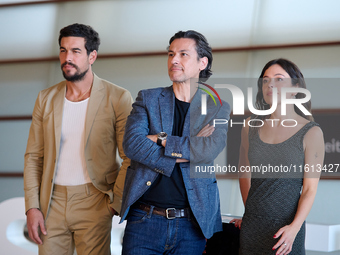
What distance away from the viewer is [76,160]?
6.59 ft

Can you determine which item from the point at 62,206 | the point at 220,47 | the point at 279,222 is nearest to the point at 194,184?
the point at 279,222

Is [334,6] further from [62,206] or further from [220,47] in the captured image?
[62,206]

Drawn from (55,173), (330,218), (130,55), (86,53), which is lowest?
(330,218)

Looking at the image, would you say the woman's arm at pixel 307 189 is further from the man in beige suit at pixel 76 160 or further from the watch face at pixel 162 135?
the man in beige suit at pixel 76 160

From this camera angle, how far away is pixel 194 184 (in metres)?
1.56

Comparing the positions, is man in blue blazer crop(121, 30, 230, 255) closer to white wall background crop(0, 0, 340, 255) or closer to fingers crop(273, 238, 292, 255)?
fingers crop(273, 238, 292, 255)

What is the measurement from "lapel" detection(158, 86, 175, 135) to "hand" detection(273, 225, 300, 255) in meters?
0.59

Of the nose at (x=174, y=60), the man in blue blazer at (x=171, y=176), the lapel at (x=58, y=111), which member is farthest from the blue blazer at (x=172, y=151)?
the lapel at (x=58, y=111)

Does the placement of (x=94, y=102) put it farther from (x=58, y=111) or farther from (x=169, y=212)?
(x=169, y=212)

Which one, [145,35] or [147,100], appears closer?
[147,100]

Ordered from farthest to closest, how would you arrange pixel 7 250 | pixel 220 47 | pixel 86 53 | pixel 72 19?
pixel 72 19, pixel 220 47, pixel 7 250, pixel 86 53

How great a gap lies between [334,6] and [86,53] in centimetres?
210

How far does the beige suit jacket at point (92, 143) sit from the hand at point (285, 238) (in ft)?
2.83

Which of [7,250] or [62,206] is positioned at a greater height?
[62,206]
